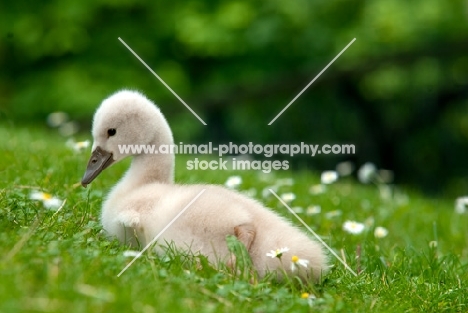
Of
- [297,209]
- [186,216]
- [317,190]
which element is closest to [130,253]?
[186,216]

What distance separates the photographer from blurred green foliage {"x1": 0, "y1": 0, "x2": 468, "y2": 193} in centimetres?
1341

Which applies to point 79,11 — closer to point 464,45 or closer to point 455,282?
point 464,45

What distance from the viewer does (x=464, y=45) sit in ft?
42.3

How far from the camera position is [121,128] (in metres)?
4.36

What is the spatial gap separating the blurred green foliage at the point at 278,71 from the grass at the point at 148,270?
753cm

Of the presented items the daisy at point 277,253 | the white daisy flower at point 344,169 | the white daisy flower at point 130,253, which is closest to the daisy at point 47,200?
the white daisy flower at point 130,253

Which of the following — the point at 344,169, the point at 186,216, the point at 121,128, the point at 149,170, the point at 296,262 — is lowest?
the point at 344,169

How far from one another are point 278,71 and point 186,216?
1096 cm

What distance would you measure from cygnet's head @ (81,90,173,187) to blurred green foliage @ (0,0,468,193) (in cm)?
879

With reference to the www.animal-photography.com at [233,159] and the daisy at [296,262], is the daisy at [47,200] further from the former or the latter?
the daisy at [296,262]

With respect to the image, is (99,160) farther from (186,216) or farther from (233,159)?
(233,159)

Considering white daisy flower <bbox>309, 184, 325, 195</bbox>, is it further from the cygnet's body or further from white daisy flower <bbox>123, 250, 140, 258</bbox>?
white daisy flower <bbox>123, 250, 140, 258</bbox>

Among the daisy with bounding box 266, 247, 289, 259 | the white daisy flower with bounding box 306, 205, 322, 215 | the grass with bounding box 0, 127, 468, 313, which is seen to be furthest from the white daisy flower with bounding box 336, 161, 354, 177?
the daisy with bounding box 266, 247, 289, 259

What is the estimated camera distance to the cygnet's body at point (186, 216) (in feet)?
12.3
